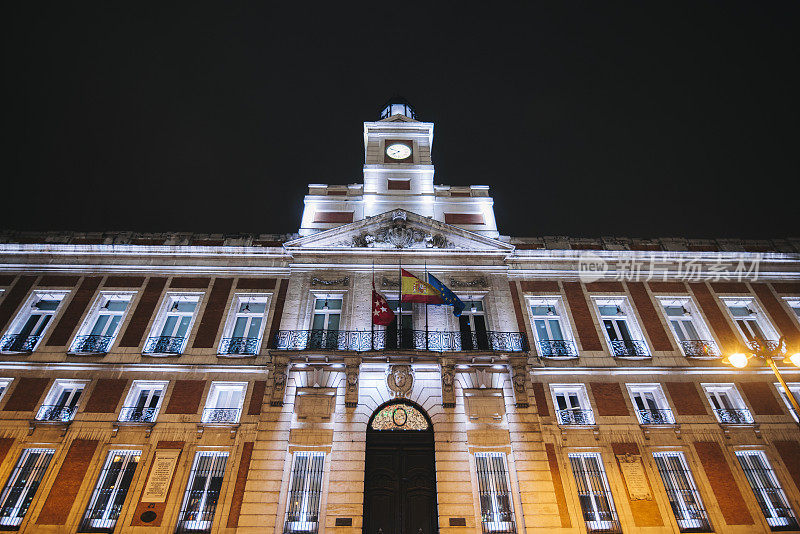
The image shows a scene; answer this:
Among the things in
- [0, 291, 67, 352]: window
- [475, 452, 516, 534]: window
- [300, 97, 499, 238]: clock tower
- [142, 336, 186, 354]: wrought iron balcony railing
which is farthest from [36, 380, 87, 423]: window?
[475, 452, 516, 534]: window

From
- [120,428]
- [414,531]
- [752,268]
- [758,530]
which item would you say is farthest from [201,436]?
[752,268]

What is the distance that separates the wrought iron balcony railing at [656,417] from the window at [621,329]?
2166 millimetres

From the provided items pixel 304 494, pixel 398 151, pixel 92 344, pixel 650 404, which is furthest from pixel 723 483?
pixel 92 344

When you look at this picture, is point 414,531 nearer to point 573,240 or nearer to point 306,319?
point 306,319

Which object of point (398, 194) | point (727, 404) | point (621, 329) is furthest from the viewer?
point (398, 194)

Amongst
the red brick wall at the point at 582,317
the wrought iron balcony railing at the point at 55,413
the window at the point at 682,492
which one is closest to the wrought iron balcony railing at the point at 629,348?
the red brick wall at the point at 582,317

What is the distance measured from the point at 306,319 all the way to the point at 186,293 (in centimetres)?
566

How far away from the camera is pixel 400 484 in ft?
49.0

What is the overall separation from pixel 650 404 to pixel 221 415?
1608 centimetres

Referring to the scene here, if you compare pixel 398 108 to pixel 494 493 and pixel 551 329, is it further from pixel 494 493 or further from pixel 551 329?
pixel 494 493

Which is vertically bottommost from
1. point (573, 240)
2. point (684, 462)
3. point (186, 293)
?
point (684, 462)

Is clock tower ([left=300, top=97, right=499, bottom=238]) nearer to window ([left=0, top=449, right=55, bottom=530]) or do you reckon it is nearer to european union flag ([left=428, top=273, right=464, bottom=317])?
european union flag ([left=428, top=273, right=464, bottom=317])

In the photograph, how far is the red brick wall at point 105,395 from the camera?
16.1 metres

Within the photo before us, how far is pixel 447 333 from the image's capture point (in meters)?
17.5
